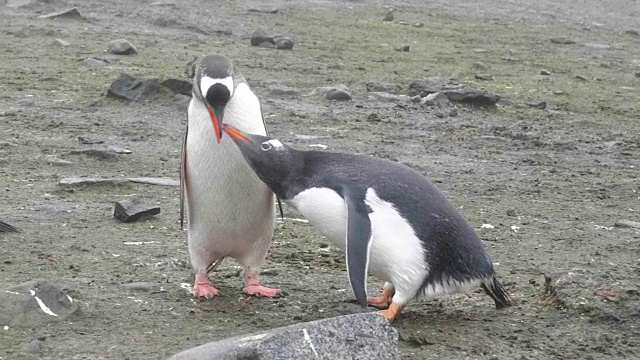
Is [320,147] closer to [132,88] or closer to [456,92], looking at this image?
[132,88]

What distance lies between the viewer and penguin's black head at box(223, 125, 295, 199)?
482 cm

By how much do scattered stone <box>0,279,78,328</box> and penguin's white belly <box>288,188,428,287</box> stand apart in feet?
3.34

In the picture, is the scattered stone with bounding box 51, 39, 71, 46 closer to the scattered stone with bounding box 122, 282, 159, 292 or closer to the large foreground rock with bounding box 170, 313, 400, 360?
the scattered stone with bounding box 122, 282, 159, 292

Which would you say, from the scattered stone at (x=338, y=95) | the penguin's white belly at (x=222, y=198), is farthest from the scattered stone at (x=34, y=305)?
the scattered stone at (x=338, y=95)

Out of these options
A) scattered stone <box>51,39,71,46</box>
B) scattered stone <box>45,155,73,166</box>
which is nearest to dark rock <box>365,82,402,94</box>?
scattered stone <box>51,39,71,46</box>

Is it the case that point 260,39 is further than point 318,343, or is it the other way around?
point 260,39

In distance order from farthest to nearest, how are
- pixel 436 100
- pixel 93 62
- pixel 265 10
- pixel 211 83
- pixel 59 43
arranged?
1. pixel 265 10
2. pixel 59 43
3. pixel 93 62
4. pixel 436 100
5. pixel 211 83

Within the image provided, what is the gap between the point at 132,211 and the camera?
6258mm

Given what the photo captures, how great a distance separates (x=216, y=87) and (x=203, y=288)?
2.84ft

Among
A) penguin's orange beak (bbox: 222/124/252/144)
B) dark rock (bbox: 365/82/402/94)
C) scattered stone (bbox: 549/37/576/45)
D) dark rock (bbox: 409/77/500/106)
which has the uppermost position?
penguin's orange beak (bbox: 222/124/252/144)

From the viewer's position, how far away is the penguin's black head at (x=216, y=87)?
4832mm

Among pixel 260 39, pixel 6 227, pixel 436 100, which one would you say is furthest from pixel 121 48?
pixel 6 227

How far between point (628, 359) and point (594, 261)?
50.6 inches

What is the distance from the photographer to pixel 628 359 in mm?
4543
